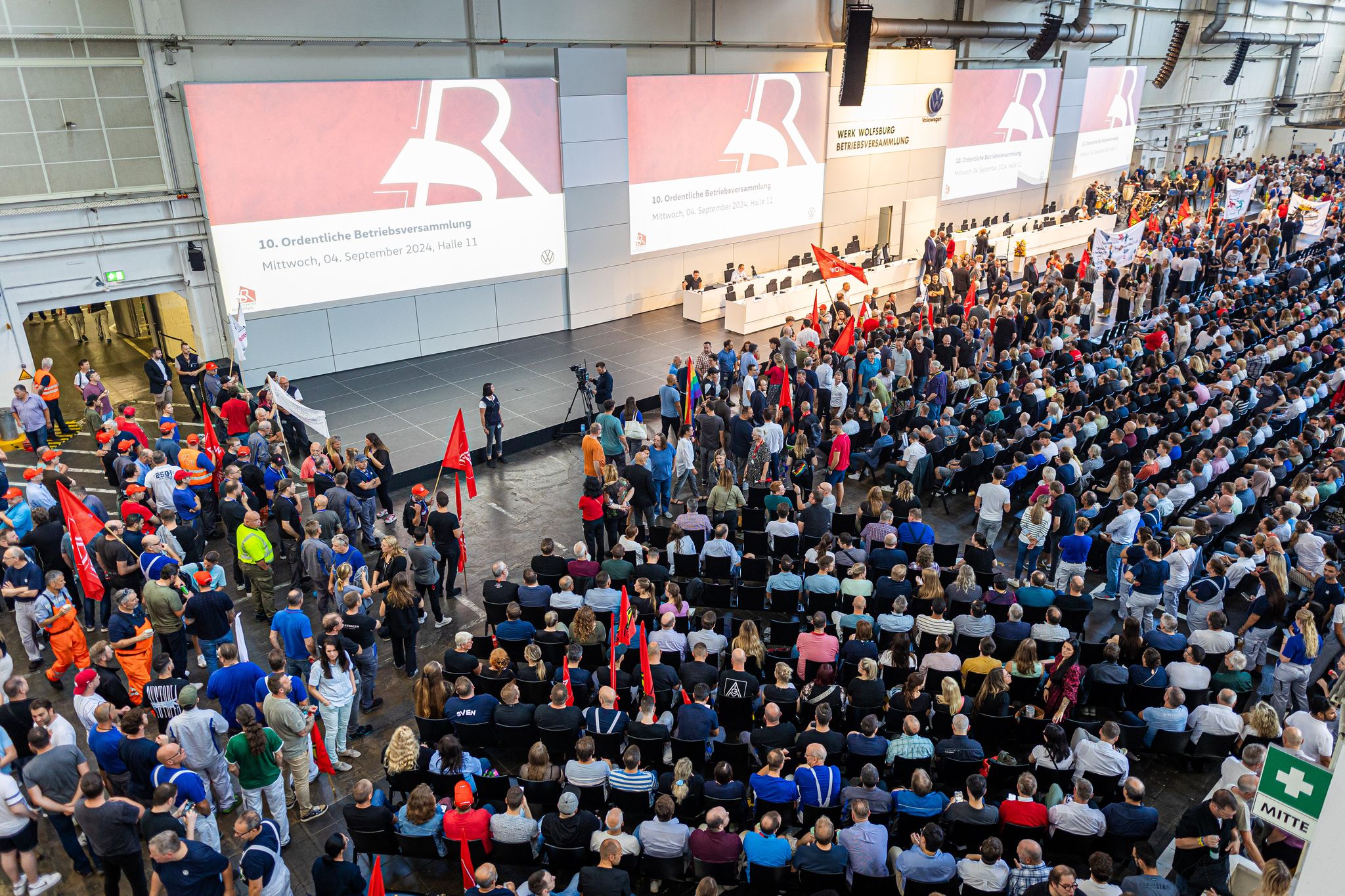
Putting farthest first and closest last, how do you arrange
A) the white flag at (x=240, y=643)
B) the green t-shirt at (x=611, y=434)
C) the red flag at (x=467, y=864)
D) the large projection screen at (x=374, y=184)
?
the large projection screen at (x=374, y=184)
the green t-shirt at (x=611, y=434)
the white flag at (x=240, y=643)
the red flag at (x=467, y=864)

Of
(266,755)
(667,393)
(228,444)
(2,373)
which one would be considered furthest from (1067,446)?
(2,373)

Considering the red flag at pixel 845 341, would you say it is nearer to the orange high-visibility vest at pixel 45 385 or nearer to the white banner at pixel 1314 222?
the orange high-visibility vest at pixel 45 385

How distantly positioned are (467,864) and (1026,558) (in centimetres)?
757

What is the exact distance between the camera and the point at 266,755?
6.15 metres

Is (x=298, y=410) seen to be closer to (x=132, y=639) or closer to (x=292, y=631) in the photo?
(x=132, y=639)

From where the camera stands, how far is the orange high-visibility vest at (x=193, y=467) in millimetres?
10336

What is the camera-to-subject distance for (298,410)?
35.9 feet

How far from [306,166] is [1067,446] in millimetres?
13474

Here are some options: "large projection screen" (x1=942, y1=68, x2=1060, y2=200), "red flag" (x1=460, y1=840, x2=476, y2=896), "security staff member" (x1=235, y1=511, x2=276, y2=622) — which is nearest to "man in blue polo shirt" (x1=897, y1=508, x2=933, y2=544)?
"red flag" (x1=460, y1=840, x2=476, y2=896)

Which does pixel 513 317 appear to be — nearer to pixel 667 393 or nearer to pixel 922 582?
pixel 667 393

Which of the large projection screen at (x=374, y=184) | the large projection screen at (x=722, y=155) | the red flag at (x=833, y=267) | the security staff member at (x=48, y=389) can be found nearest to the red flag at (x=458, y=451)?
the security staff member at (x=48, y=389)

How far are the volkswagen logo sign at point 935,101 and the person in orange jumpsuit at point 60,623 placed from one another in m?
24.7

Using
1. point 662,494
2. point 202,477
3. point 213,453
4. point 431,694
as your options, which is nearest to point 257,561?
point 202,477

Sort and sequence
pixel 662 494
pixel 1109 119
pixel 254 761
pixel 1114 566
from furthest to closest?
pixel 1109 119, pixel 662 494, pixel 1114 566, pixel 254 761
